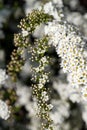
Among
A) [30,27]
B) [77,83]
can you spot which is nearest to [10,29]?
[30,27]

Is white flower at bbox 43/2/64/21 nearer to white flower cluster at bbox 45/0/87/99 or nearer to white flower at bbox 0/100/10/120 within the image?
white flower cluster at bbox 45/0/87/99

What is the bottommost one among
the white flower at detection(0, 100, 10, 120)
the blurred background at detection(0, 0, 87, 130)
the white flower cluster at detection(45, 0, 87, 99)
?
the white flower at detection(0, 100, 10, 120)

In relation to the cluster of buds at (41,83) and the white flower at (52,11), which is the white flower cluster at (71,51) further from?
the white flower at (52,11)

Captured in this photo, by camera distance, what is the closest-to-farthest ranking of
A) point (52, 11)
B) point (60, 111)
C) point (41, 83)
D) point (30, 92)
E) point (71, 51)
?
point (71, 51) < point (41, 83) < point (52, 11) < point (60, 111) < point (30, 92)

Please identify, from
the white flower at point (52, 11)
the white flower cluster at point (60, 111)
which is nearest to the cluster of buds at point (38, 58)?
the white flower at point (52, 11)

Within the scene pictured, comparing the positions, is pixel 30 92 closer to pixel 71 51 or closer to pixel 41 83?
pixel 41 83

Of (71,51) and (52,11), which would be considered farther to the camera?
(52,11)

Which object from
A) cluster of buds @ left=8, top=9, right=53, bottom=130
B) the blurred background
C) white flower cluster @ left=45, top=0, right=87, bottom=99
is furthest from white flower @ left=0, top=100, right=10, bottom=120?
white flower cluster @ left=45, top=0, right=87, bottom=99

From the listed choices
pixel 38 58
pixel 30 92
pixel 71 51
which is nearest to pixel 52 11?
pixel 38 58
